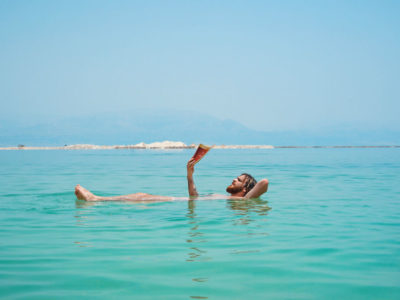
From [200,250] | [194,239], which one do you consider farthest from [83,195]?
[200,250]

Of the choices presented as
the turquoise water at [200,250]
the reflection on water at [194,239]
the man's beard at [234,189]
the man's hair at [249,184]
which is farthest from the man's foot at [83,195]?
the man's hair at [249,184]

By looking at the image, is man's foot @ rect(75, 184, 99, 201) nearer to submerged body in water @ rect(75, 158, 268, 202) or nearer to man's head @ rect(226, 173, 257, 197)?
submerged body in water @ rect(75, 158, 268, 202)

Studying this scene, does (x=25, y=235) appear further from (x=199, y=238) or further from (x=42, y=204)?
(x=42, y=204)

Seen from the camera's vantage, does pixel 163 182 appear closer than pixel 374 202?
No

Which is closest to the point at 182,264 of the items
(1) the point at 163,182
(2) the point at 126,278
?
(2) the point at 126,278

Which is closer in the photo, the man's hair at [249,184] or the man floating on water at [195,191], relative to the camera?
the man floating on water at [195,191]

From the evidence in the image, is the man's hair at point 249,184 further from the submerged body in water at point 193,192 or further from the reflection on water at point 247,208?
the reflection on water at point 247,208

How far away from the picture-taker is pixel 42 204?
474 inches

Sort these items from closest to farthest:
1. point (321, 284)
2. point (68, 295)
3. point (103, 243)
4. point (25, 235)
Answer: point (68, 295)
point (321, 284)
point (103, 243)
point (25, 235)

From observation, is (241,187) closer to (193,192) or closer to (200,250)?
(193,192)

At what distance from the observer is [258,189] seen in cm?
Answer: 1127

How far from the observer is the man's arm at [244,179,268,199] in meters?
11.2

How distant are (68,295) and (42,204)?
7.57 metres

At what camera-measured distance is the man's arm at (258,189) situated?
11.2m
